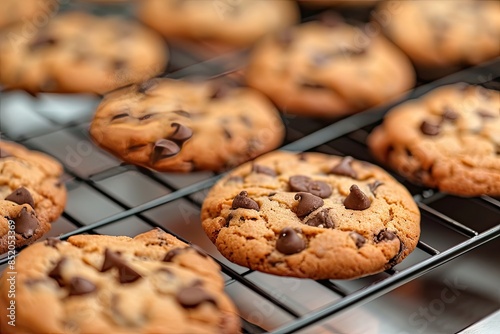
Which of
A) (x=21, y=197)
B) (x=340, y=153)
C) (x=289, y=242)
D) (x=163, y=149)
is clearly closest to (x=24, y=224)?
(x=21, y=197)

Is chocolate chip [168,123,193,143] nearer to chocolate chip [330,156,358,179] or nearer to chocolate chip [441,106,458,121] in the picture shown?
chocolate chip [330,156,358,179]

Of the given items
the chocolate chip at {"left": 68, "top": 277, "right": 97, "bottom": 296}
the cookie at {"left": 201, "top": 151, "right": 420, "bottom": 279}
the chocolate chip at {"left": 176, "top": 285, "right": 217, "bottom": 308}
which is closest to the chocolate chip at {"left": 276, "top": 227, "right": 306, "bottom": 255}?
the cookie at {"left": 201, "top": 151, "right": 420, "bottom": 279}

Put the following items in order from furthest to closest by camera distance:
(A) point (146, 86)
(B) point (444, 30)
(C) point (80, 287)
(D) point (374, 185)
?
(B) point (444, 30) < (A) point (146, 86) < (D) point (374, 185) < (C) point (80, 287)

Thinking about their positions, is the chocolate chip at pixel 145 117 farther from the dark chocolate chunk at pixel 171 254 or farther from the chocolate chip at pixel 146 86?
the dark chocolate chunk at pixel 171 254

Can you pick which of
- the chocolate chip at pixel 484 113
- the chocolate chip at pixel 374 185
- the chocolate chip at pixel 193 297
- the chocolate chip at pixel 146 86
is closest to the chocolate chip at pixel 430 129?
the chocolate chip at pixel 484 113

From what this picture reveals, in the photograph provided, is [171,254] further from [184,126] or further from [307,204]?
[184,126]

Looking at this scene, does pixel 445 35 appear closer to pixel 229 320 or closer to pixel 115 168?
pixel 115 168
